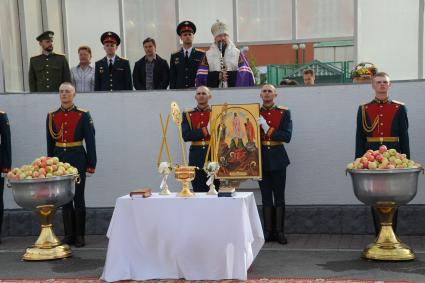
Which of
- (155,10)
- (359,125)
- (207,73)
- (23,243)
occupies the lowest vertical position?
(23,243)

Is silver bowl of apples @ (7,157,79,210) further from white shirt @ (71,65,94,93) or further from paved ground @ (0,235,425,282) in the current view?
white shirt @ (71,65,94,93)

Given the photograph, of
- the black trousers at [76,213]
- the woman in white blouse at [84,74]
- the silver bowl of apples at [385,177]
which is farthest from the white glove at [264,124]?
the woman in white blouse at [84,74]

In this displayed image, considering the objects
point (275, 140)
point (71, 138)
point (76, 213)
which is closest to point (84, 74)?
point (71, 138)

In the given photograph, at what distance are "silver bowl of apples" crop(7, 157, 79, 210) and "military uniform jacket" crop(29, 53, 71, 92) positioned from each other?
7.08ft

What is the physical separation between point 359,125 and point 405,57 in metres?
4.01

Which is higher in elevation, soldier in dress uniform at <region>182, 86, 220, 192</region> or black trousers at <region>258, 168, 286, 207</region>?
soldier in dress uniform at <region>182, 86, 220, 192</region>

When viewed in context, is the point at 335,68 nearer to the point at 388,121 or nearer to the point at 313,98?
the point at 313,98

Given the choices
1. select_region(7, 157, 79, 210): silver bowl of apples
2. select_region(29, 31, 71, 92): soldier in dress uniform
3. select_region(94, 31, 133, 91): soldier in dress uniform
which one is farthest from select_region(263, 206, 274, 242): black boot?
select_region(29, 31, 71, 92): soldier in dress uniform

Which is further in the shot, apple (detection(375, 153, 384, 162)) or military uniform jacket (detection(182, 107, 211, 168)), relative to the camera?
military uniform jacket (detection(182, 107, 211, 168))

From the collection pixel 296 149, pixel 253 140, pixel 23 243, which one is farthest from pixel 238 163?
pixel 23 243

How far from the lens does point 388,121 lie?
6656 mm

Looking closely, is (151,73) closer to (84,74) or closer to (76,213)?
(84,74)

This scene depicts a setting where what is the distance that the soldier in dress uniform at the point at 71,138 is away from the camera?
728 cm

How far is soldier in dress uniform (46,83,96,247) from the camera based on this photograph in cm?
728
